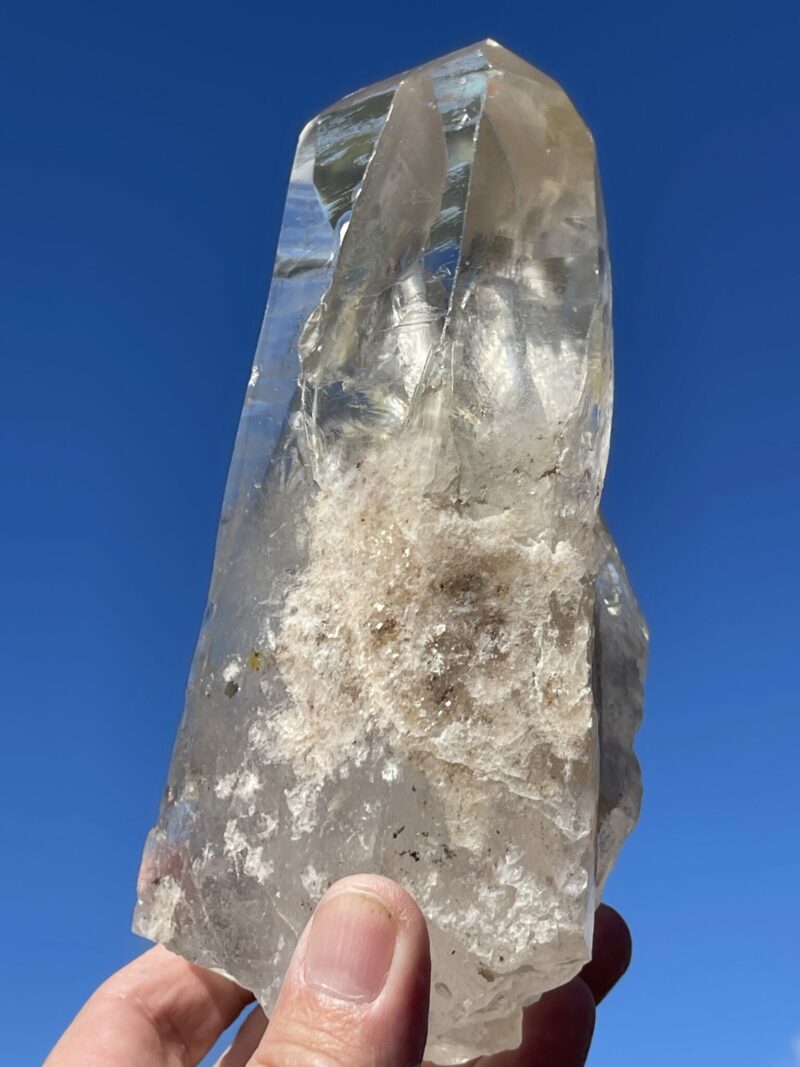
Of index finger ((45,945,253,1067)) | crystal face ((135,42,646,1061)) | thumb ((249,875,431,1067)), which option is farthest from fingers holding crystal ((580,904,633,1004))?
thumb ((249,875,431,1067))

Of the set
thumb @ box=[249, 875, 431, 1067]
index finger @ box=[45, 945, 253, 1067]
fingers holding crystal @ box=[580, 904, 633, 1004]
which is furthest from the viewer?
fingers holding crystal @ box=[580, 904, 633, 1004]

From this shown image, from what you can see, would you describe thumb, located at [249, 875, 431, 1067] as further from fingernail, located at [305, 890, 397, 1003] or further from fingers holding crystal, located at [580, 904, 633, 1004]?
fingers holding crystal, located at [580, 904, 633, 1004]

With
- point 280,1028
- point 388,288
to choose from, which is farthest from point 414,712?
point 388,288

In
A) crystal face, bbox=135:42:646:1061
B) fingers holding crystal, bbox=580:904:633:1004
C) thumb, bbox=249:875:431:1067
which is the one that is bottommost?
thumb, bbox=249:875:431:1067

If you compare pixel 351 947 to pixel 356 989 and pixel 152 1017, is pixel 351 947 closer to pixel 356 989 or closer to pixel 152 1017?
pixel 356 989

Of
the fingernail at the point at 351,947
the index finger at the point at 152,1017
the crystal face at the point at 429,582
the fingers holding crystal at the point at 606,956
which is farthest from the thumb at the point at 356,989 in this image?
the fingers holding crystal at the point at 606,956

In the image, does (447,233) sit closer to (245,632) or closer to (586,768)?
(245,632)

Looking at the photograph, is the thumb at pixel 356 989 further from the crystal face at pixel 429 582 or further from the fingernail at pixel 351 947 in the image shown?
the crystal face at pixel 429 582

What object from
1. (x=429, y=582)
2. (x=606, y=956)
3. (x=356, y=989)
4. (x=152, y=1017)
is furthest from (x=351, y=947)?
(x=606, y=956)
